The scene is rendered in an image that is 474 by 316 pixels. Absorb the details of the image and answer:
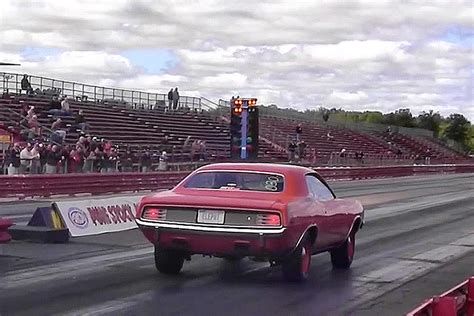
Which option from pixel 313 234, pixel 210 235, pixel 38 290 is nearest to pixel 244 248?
pixel 210 235

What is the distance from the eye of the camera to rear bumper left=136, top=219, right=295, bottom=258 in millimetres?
10492

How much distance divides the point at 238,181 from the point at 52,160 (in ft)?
70.0

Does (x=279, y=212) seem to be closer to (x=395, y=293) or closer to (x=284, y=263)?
(x=284, y=263)

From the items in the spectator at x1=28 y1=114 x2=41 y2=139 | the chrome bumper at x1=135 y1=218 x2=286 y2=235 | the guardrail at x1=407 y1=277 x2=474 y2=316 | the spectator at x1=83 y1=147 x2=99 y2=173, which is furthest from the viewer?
the spectator at x1=28 y1=114 x2=41 y2=139

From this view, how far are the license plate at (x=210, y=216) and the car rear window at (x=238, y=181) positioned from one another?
0.71 meters

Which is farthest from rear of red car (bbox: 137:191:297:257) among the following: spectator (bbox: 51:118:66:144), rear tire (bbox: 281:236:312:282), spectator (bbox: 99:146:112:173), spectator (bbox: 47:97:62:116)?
spectator (bbox: 47:97:62:116)

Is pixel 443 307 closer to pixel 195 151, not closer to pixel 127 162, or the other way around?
pixel 127 162

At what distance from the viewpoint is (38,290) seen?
10.1 meters

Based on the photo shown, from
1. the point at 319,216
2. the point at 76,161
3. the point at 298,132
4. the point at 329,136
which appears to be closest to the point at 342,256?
the point at 319,216

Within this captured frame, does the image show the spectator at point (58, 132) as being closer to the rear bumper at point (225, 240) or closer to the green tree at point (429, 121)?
the rear bumper at point (225, 240)

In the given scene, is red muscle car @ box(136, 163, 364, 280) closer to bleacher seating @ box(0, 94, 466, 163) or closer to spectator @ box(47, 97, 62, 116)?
bleacher seating @ box(0, 94, 466, 163)

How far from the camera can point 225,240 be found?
10.6 meters

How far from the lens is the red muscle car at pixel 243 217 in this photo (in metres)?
10.5

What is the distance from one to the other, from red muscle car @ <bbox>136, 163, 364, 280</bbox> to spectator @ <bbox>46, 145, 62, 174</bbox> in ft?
67.3
